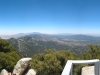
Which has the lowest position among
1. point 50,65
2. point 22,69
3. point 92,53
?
point 22,69

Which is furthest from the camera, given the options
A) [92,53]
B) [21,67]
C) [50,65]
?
[92,53]

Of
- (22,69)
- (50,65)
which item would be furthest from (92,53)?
(22,69)

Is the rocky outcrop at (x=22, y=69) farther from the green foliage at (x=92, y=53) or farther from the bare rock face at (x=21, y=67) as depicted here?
the green foliage at (x=92, y=53)

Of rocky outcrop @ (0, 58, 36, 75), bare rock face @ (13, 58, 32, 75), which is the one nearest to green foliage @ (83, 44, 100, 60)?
rocky outcrop @ (0, 58, 36, 75)

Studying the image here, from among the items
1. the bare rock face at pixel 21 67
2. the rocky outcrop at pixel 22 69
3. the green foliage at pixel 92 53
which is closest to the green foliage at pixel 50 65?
the rocky outcrop at pixel 22 69

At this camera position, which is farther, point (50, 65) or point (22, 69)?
point (50, 65)

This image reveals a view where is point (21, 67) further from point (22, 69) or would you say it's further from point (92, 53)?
point (92, 53)

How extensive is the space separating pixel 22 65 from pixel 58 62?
342 centimetres

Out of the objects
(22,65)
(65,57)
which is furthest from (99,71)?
(65,57)

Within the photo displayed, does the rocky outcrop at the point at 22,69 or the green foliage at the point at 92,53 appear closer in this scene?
the rocky outcrop at the point at 22,69

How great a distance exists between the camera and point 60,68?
15.8 metres

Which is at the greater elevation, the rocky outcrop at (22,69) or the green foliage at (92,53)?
the green foliage at (92,53)

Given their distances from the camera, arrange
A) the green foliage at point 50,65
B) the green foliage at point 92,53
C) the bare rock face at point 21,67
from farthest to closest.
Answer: the green foliage at point 92,53
the green foliage at point 50,65
the bare rock face at point 21,67

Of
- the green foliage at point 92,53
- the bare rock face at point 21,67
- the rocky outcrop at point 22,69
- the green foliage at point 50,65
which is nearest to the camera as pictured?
the rocky outcrop at point 22,69
